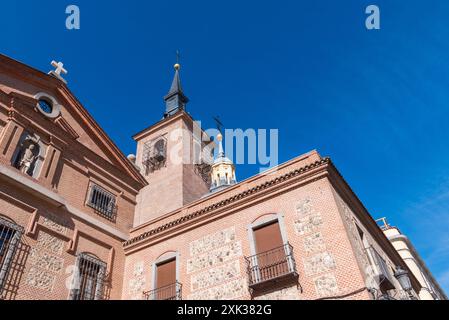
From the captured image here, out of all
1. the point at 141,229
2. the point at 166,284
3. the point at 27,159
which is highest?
the point at 27,159

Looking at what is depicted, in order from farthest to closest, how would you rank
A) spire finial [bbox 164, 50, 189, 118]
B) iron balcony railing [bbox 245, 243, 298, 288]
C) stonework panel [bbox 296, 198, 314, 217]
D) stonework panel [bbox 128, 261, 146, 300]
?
spire finial [bbox 164, 50, 189, 118] → stonework panel [bbox 128, 261, 146, 300] → stonework panel [bbox 296, 198, 314, 217] → iron balcony railing [bbox 245, 243, 298, 288]

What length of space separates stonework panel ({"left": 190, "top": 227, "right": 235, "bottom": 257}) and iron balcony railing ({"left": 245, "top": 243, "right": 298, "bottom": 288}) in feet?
5.20

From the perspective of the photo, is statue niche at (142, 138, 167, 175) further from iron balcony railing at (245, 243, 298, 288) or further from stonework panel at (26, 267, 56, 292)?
iron balcony railing at (245, 243, 298, 288)

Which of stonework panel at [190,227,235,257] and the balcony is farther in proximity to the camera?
stonework panel at [190,227,235,257]

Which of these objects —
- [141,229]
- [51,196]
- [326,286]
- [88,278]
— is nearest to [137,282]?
[88,278]

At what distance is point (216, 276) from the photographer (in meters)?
14.7

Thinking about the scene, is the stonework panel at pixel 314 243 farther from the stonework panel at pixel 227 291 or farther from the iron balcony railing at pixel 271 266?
the stonework panel at pixel 227 291

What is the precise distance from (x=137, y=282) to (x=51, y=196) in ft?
17.3

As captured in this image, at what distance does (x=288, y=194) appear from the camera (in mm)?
A: 14984

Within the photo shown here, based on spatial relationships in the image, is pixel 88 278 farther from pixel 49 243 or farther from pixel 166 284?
pixel 166 284

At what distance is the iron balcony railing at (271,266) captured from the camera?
1298 centimetres

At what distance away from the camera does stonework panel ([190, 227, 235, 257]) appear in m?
15.4

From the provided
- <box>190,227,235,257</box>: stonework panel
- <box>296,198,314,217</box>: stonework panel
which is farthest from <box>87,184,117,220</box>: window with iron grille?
<box>296,198,314,217</box>: stonework panel
